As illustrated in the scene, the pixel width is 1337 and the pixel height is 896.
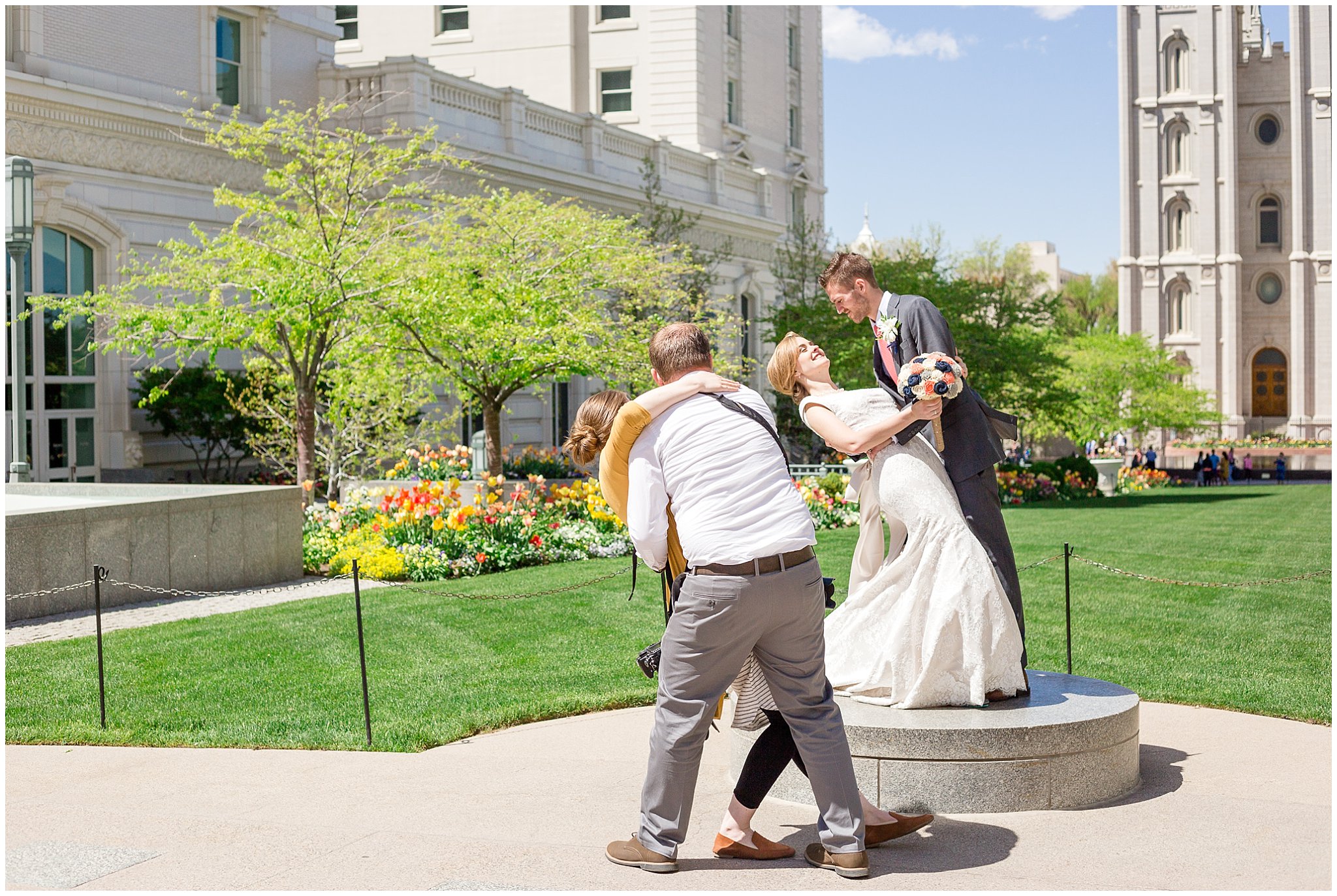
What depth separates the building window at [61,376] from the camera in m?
23.7

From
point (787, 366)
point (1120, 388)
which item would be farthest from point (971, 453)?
point (1120, 388)

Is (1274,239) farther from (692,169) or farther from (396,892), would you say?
(396,892)

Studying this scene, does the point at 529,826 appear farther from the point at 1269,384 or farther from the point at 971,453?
the point at 1269,384

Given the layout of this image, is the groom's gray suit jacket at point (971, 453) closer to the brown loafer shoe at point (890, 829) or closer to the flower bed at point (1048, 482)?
the brown loafer shoe at point (890, 829)

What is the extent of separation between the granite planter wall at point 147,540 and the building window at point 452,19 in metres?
34.2

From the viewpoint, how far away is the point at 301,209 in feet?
75.6

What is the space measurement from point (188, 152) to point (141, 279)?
277 inches

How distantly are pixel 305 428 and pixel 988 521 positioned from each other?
14224mm

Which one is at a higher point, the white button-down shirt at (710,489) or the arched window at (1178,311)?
the arched window at (1178,311)

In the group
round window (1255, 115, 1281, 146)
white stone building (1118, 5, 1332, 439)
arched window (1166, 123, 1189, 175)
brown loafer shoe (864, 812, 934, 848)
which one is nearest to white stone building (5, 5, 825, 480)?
brown loafer shoe (864, 812, 934, 848)

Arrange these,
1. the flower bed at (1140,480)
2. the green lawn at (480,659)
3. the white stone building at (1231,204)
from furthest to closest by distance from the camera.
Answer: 1. the white stone building at (1231,204)
2. the flower bed at (1140,480)
3. the green lawn at (480,659)

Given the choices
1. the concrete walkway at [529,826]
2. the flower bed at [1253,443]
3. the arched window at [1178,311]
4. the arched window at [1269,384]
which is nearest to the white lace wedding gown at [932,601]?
the concrete walkway at [529,826]

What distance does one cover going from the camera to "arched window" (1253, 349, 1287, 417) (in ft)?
232

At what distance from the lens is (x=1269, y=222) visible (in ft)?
233
